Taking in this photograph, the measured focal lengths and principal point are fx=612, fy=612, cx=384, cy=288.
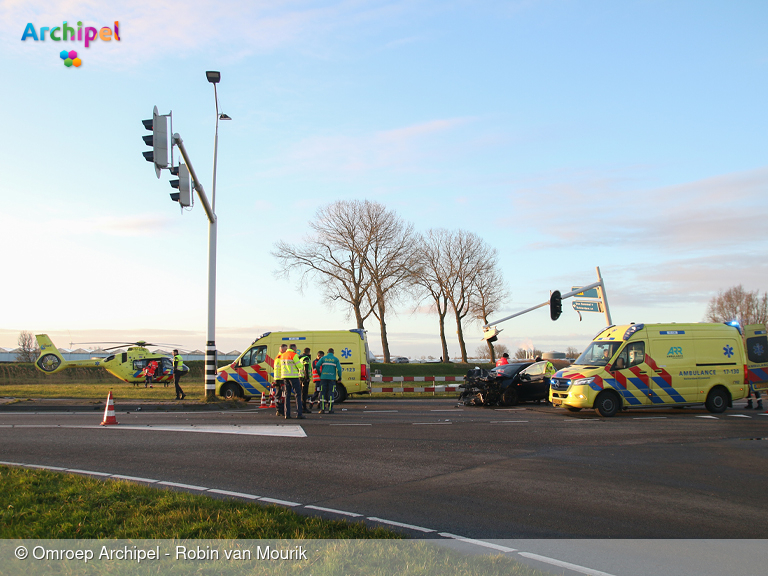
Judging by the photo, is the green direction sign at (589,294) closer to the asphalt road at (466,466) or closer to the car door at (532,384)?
the car door at (532,384)

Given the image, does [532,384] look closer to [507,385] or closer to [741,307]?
[507,385]

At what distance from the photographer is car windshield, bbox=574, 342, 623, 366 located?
51.6 feet

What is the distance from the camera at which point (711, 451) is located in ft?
31.8

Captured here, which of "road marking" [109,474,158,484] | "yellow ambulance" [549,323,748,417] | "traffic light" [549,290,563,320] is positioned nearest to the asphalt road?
"road marking" [109,474,158,484]

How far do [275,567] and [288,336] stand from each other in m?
16.8

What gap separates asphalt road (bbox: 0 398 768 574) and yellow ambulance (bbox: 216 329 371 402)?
19.1 feet

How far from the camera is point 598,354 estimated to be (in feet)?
52.5

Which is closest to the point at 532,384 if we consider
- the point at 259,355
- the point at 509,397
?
the point at 509,397

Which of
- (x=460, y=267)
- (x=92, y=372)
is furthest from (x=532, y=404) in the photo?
(x=460, y=267)

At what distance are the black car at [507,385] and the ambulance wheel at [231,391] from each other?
7393 mm

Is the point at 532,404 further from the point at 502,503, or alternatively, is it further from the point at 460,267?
the point at 460,267

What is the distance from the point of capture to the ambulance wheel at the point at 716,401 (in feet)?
52.7

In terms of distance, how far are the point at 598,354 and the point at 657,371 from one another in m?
1.50

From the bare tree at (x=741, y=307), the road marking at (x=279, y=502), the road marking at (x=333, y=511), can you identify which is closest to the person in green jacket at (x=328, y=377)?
the road marking at (x=279, y=502)
